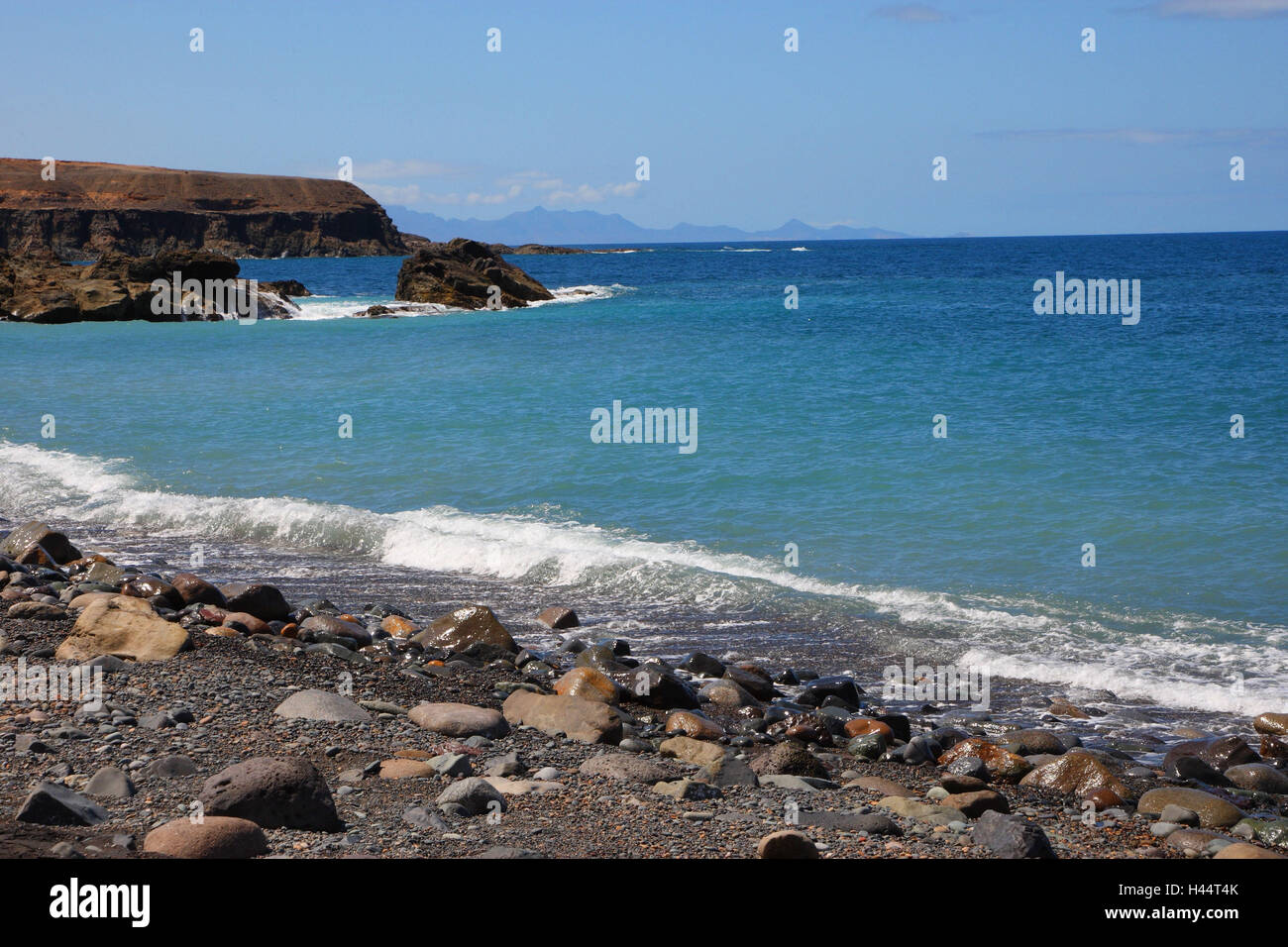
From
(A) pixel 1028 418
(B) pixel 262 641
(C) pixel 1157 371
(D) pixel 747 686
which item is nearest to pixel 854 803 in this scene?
(D) pixel 747 686

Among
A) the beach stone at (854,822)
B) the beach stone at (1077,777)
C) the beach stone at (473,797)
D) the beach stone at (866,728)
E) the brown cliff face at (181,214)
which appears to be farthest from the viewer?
the brown cliff face at (181,214)

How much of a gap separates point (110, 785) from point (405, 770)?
→ 1.58 m

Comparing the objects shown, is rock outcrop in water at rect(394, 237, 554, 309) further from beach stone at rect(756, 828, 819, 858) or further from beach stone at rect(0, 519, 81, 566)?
beach stone at rect(756, 828, 819, 858)

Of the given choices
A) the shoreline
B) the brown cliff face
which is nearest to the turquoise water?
the shoreline

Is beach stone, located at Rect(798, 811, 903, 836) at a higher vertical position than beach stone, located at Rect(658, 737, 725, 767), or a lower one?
higher

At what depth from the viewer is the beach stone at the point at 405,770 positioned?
623cm

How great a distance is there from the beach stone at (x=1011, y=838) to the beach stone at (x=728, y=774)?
145cm

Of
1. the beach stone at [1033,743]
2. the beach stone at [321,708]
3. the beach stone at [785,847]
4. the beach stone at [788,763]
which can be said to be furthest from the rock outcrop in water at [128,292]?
the beach stone at [785,847]

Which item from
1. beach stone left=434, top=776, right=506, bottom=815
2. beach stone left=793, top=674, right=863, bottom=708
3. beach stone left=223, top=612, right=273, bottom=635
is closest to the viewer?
beach stone left=434, top=776, right=506, bottom=815

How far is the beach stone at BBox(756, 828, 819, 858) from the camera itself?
16.7 ft

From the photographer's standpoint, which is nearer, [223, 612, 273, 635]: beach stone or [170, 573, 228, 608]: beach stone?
[223, 612, 273, 635]: beach stone

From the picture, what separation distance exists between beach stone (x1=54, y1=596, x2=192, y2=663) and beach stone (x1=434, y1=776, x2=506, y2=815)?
364 cm

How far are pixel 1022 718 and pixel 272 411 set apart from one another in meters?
19.6

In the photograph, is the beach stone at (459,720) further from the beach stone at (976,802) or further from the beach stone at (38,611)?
the beach stone at (38,611)
